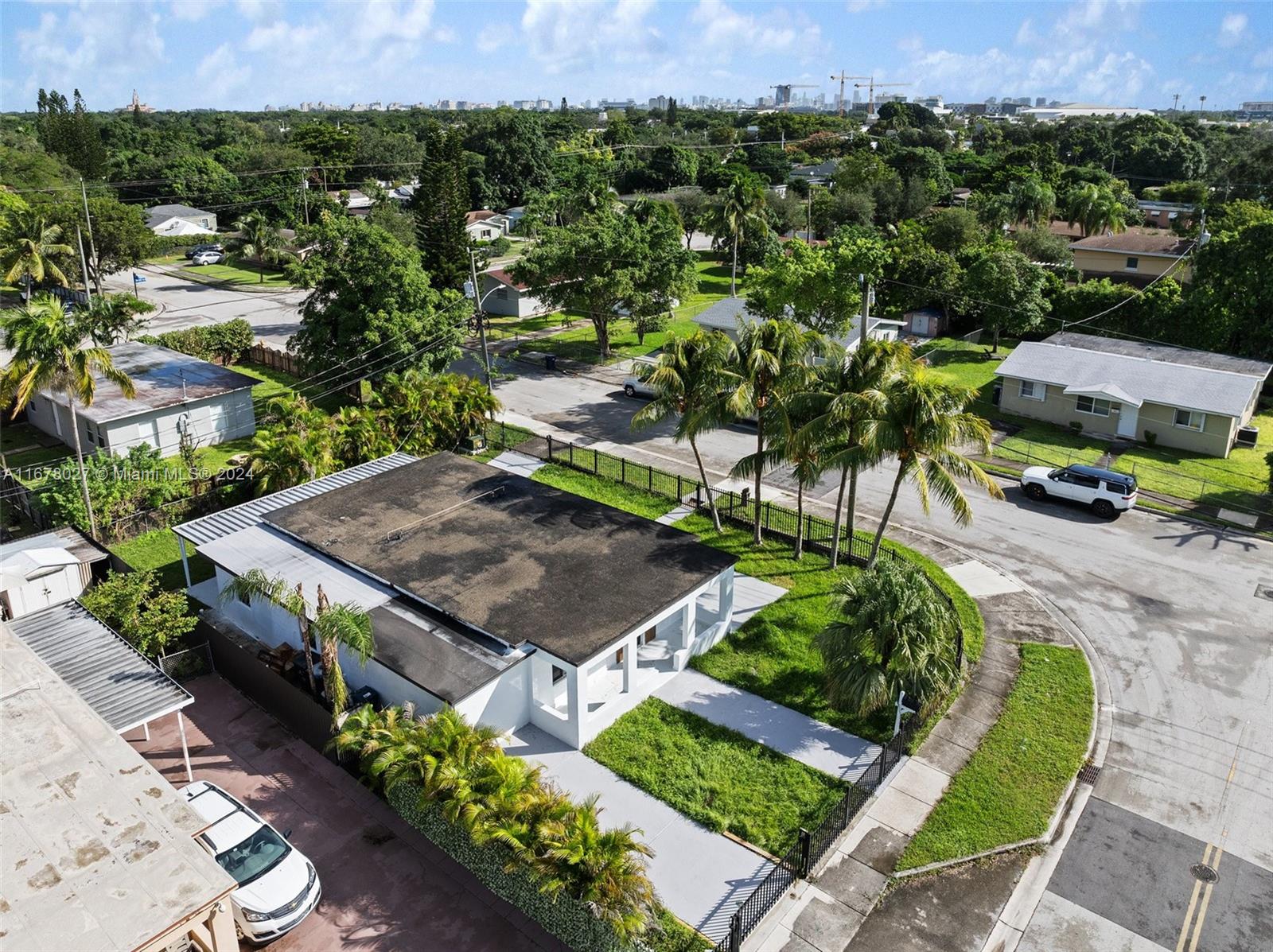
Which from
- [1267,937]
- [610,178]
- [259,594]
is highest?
[610,178]

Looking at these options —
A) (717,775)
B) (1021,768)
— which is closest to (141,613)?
(717,775)

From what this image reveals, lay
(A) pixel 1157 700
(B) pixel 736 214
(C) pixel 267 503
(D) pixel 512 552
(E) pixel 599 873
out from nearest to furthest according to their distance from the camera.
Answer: (E) pixel 599 873
(A) pixel 1157 700
(D) pixel 512 552
(C) pixel 267 503
(B) pixel 736 214

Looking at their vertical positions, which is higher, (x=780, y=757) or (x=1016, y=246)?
(x=1016, y=246)

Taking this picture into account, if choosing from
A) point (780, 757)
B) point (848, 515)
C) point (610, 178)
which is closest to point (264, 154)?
point (610, 178)

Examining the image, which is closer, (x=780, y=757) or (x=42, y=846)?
(x=42, y=846)

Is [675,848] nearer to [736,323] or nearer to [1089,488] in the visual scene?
[1089,488]

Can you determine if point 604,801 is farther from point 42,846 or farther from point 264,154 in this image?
point 264,154

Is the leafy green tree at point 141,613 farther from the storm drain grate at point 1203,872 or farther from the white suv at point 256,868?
the storm drain grate at point 1203,872

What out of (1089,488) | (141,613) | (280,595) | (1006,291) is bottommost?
(141,613)
